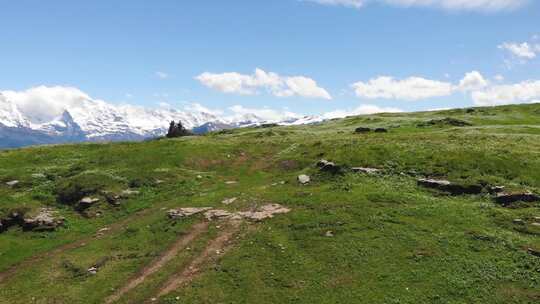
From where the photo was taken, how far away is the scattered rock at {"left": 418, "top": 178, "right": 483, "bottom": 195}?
48250mm

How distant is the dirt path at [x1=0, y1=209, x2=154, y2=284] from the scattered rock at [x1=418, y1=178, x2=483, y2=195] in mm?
31208

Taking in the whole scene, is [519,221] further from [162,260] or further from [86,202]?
[86,202]

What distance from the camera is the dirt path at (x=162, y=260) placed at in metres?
34.2

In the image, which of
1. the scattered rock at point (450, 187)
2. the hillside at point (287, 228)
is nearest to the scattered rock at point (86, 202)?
the hillside at point (287, 228)

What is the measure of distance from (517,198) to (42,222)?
4867 centimetres

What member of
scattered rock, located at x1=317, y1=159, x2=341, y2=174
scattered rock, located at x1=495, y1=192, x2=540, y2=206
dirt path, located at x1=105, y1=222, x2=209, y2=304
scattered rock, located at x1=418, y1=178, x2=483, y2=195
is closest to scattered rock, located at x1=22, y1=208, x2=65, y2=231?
dirt path, located at x1=105, y1=222, x2=209, y2=304

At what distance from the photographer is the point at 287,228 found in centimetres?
4216

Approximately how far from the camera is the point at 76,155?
7850 cm

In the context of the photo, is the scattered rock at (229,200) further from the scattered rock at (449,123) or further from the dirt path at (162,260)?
the scattered rock at (449,123)

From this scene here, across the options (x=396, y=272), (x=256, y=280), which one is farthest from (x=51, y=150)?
(x=396, y=272)

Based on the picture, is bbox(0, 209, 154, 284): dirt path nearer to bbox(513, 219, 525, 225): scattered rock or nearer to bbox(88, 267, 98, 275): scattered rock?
bbox(88, 267, 98, 275): scattered rock

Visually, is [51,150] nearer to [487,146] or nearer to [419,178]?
[419,178]

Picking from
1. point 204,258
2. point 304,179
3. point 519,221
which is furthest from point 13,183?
point 519,221

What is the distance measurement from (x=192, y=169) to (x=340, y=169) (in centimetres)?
2279
